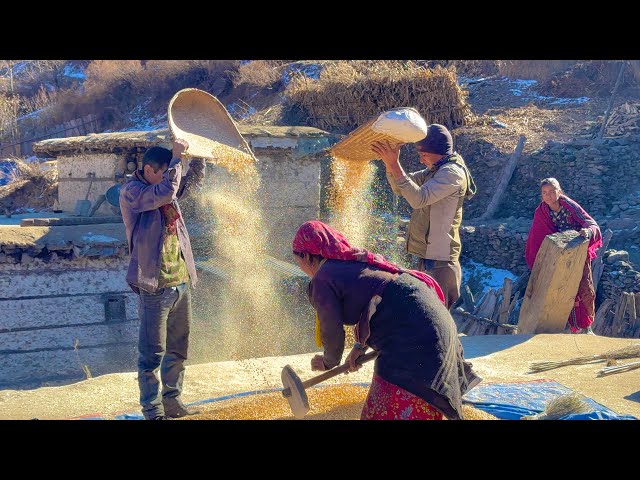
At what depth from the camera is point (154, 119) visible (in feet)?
87.7

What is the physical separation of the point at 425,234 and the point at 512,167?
38.6ft

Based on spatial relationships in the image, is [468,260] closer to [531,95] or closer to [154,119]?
[531,95]

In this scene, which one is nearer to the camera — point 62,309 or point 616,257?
point 62,309

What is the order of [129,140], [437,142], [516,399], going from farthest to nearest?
[129,140]
[437,142]
[516,399]

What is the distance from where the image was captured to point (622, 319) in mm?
8977

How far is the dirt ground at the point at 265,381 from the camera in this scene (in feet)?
14.5

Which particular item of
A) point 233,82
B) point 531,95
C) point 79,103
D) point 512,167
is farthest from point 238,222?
point 79,103

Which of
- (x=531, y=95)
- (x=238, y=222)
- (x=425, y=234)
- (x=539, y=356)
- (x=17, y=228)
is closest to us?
(x=425, y=234)

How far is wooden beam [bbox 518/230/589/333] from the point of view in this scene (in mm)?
6461

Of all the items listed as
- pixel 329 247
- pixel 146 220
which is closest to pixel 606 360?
pixel 329 247

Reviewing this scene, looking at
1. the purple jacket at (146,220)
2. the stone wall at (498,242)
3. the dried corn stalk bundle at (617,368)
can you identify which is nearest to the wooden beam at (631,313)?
the stone wall at (498,242)

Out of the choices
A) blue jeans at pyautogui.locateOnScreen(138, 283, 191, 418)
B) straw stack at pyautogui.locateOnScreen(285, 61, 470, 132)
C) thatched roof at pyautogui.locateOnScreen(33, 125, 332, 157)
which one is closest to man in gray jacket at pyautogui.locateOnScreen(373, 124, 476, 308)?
blue jeans at pyautogui.locateOnScreen(138, 283, 191, 418)

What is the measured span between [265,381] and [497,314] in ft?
16.2

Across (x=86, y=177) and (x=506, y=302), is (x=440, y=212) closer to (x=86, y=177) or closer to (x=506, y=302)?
(x=506, y=302)
